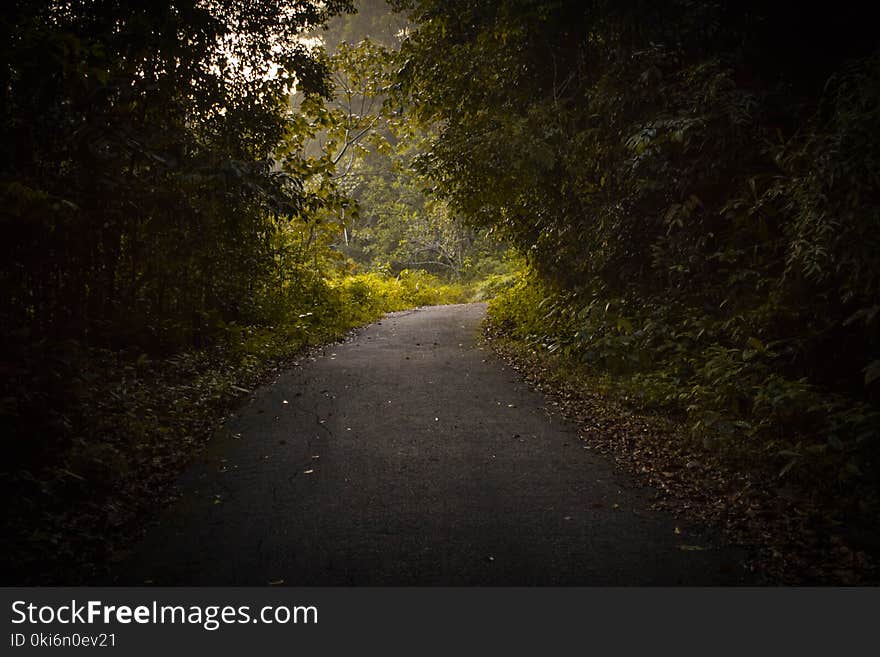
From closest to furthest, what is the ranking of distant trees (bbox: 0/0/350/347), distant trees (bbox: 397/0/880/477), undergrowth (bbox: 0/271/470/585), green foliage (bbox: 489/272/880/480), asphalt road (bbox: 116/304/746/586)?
asphalt road (bbox: 116/304/746/586), undergrowth (bbox: 0/271/470/585), green foliage (bbox: 489/272/880/480), distant trees (bbox: 397/0/880/477), distant trees (bbox: 0/0/350/347)

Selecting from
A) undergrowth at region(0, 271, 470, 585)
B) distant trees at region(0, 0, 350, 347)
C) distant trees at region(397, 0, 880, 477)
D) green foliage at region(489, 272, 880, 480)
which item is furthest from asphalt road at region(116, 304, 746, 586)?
distant trees at region(0, 0, 350, 347)

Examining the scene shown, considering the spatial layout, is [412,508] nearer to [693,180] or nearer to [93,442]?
[93,442]

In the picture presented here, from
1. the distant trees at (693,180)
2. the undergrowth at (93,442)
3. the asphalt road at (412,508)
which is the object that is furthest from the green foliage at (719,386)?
the undergrowth at (93,442)

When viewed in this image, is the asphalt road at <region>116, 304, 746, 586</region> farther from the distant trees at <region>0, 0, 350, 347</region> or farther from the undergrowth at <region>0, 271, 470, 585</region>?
the distant trees at <region>0, 0, 350, 347</region>

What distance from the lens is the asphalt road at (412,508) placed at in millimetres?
4020

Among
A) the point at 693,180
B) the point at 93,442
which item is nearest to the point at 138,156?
the point at 93,442

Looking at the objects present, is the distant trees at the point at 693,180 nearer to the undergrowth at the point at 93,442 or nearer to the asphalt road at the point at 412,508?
the asphalt road at the point at 412,508

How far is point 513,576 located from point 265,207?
6.12 m

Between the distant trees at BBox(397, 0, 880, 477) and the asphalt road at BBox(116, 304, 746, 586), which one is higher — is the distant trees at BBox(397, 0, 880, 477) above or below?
above

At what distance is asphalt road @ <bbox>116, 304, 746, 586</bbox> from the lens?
158 inches

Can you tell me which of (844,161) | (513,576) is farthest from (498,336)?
(513,576)
